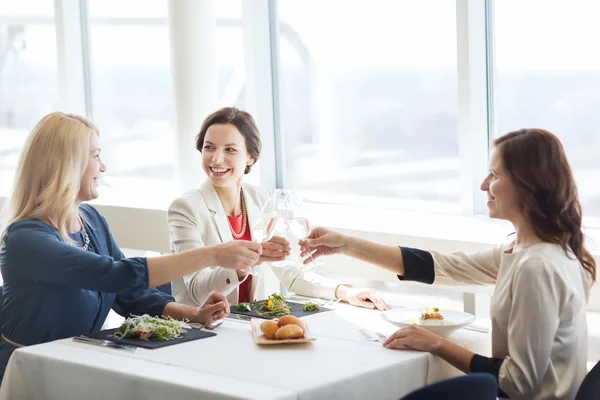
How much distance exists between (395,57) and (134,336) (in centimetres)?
242

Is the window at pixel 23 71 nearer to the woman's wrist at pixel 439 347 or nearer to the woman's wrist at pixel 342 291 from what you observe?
the woman's wrist at pixel 342 291

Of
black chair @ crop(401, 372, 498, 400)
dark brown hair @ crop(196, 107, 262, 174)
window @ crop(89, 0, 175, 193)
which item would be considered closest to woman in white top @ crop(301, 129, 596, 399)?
black chair @ crop(401, 372, 498, 400)

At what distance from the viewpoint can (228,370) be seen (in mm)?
2293

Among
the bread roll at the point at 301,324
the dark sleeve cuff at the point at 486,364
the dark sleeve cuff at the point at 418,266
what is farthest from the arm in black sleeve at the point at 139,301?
the dark sleeve cuff at the point at 486,364

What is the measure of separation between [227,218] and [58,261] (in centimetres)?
98

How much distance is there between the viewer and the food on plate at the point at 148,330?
256 centimetres

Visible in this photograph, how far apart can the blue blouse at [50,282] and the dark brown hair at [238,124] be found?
1022 millimetres

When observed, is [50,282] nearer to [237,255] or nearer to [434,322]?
[237,255]

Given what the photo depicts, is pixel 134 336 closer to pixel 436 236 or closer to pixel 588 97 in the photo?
pixel 436 236

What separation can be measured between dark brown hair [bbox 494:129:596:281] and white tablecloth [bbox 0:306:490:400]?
43cm

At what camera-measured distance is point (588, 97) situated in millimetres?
3936

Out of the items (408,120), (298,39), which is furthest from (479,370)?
(298,39)

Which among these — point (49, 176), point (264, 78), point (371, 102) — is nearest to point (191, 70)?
point (264, 78)

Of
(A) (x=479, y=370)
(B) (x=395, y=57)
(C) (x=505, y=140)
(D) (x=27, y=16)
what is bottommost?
(A) (x=479, y=370)
